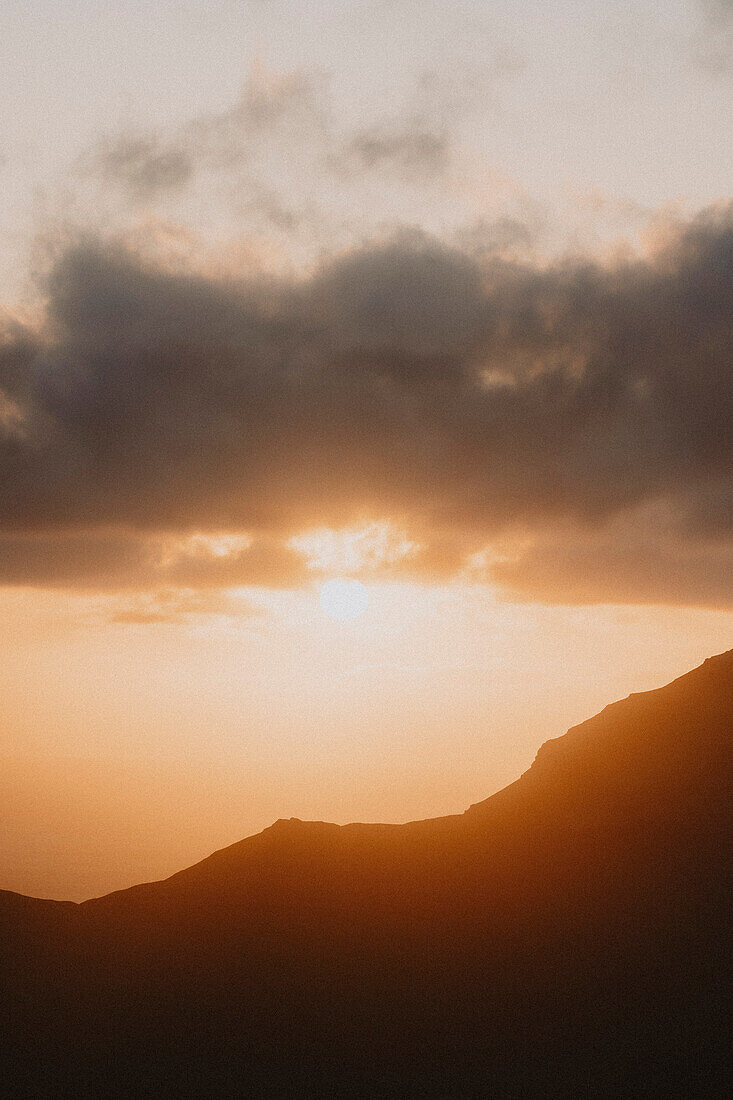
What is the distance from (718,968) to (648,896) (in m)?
11.4

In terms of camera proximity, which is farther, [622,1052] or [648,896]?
[648,896]

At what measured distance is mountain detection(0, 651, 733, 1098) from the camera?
277 ft

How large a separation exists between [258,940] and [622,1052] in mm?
42252

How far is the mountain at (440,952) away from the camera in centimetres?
8456

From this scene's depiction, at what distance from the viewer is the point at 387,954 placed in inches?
3829

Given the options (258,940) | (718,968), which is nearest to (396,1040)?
(258,940)

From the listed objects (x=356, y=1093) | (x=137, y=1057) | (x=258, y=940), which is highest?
(x=258, y=940)

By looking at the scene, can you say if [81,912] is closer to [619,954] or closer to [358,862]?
[358,862]

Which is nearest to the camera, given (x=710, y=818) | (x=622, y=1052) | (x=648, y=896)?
(x=622, y=1052)

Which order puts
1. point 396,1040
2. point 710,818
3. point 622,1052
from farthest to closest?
point 710,818
point 396,1040
point 622,1052

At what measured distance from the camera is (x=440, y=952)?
96688 millimetres

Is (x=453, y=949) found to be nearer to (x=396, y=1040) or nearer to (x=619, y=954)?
(x=396, y=1040)

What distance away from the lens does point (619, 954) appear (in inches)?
3568

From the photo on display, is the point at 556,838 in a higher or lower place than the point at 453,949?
higher
